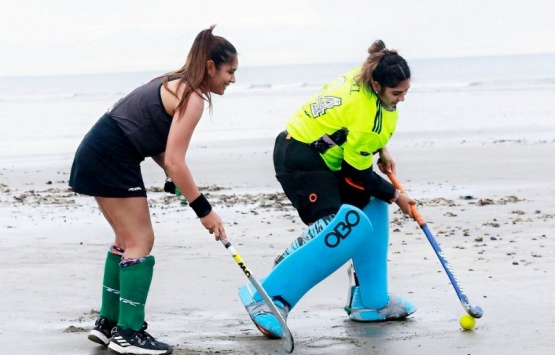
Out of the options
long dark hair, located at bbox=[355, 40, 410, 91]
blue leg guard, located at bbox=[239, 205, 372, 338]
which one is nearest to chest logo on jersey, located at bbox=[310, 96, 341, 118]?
long dark hair, located at bbox=[355, 40, 410, 91]

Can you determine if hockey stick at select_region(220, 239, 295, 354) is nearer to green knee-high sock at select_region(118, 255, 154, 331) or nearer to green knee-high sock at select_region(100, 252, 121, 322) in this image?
green knee-high sock at select_region(118, 255, 154, 331)

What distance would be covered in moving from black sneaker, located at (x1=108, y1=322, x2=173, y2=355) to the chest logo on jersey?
4.97ft

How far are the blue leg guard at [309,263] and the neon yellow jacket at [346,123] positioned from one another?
0.34 metres

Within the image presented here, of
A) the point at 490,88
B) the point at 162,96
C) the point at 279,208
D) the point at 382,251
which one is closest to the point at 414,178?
the point at 279,208

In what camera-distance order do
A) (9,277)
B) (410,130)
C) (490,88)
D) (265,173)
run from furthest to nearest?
(490,88)
(410,130)
(265,173)
(9,277)

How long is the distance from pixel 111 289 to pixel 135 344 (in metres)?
0.40

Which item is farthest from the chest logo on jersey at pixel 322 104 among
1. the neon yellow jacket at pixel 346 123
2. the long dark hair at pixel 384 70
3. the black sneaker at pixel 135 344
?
the black sneaker at pixel 135 344

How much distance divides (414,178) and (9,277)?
7067 mm

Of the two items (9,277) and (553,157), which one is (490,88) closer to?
(553,157)

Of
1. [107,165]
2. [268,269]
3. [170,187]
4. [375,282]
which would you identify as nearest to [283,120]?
[268,269]

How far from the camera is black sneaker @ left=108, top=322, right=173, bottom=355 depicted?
523cm

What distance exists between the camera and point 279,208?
1062 cm

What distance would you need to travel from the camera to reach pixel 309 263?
18.5ft

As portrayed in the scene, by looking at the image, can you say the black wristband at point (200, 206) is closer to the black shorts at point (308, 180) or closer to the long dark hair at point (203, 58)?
the long dark hair at point (203, 58)
